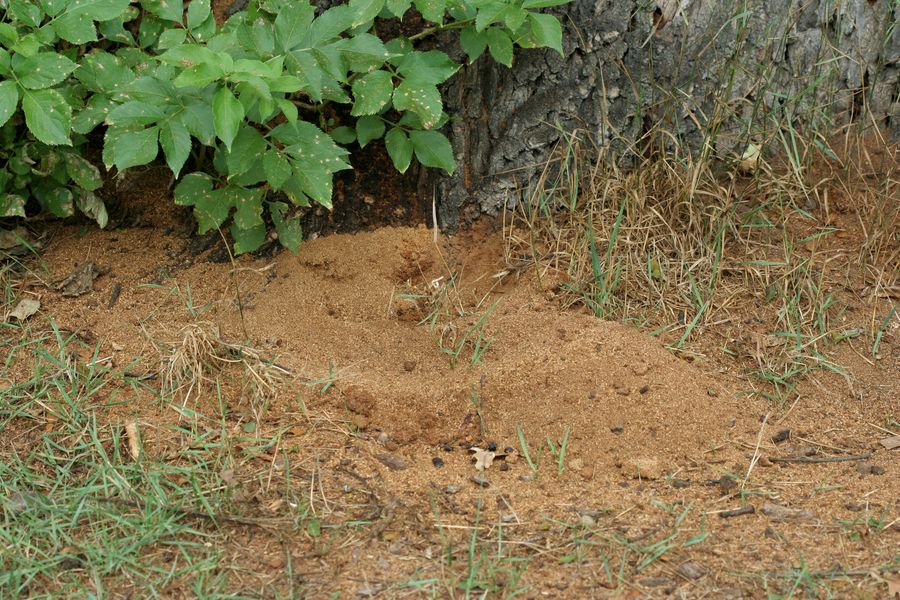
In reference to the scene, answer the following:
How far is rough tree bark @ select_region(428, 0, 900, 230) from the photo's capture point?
10.8ft

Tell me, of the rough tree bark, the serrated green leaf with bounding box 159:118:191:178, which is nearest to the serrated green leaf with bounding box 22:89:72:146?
the serrated green leaf with bounding box 159:118:191:178

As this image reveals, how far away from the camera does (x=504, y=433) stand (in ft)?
9.27

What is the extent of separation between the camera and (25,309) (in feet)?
10.5

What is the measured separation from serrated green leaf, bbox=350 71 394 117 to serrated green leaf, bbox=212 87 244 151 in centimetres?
49

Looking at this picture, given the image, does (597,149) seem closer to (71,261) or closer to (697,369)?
(697,369)

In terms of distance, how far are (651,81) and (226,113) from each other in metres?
1.52

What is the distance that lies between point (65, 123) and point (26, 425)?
917 mm

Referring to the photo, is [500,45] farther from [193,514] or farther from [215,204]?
[193,514]

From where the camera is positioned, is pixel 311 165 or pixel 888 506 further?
pixel 311 165

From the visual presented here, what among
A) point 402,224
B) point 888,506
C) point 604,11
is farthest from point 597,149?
point 888,506

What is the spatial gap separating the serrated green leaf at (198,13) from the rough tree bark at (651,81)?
83 centimetres

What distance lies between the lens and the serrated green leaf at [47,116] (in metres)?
2.88

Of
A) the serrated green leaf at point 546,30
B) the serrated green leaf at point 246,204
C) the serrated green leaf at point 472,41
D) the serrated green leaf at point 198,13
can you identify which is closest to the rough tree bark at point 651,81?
the serrated green leaf at point 472,41

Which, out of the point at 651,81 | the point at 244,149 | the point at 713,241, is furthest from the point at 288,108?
the point at 713,241
